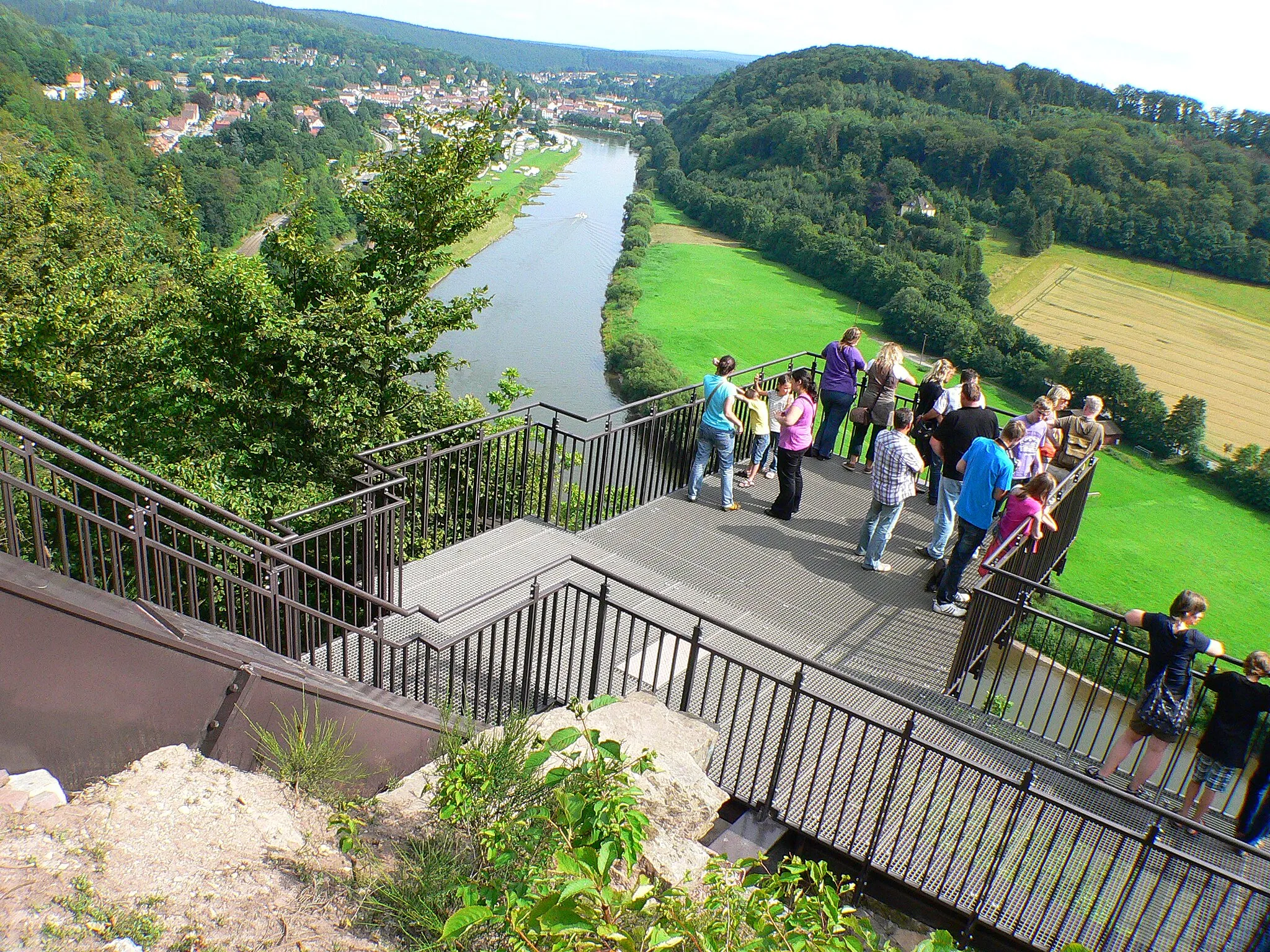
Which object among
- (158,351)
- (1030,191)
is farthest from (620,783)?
(1030,191)

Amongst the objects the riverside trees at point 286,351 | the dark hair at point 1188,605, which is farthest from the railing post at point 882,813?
the riverside trees at point 286,351

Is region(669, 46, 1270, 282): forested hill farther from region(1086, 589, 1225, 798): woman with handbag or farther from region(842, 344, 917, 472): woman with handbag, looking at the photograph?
region(1086, 589, 1225, 798): woman with handbag

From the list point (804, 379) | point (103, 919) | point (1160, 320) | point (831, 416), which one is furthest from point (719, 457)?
point (1160, 320)

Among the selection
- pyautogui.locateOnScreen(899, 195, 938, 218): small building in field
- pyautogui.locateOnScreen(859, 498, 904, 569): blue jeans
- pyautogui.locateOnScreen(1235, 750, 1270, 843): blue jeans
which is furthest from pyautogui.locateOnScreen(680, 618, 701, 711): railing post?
pyautogui.locateOnScreen(899, 195, 938, 218): small building in field

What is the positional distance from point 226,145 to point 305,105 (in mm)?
81516

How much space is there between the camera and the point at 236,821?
12.5 feet

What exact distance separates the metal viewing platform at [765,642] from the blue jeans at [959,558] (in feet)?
0.85

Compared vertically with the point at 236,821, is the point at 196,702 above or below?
above

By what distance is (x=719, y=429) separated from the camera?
9.09m

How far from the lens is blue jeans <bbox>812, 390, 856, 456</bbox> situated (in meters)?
10.3

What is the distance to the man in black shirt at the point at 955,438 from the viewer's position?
8180 millimetres

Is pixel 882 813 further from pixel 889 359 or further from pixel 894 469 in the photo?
pixel 889 359

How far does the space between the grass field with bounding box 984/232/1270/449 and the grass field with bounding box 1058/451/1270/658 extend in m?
7.32

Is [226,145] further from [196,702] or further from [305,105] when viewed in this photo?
[196,702]
